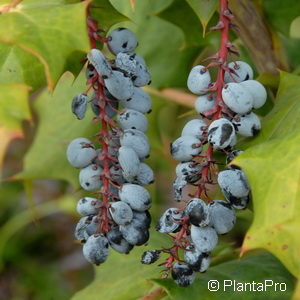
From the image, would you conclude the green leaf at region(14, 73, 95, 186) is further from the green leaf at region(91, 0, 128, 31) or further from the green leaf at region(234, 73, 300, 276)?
the green leaf at region(234, 73, 300, 276)

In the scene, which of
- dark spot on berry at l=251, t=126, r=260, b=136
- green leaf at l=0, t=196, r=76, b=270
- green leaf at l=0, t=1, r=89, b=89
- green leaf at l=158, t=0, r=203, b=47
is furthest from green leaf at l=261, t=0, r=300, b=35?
green leaf at l=0, t=196, r=76, b=270

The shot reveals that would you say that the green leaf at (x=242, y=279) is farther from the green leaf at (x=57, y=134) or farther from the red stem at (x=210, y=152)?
the green leaf at (x=57, y=134)

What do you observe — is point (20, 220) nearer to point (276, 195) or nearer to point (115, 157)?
point (115, 157)

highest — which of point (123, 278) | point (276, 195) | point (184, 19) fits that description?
point (276, 195)

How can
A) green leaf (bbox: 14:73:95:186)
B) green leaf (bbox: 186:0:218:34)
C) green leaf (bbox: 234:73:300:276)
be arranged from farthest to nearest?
green leaf (bbox: 14:73:95:186), green leaf (bbox: 186:0:218:34), green leaf (bbox: 234:73:300:276)

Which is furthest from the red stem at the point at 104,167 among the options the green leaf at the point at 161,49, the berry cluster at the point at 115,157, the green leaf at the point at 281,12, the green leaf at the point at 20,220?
the green leaf at the point at 20,220

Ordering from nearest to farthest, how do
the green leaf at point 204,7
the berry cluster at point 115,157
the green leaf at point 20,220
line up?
1. the berry cluster at point 115,157
2. the green leaf at point 204,7
3. the green leaf at point 20,220

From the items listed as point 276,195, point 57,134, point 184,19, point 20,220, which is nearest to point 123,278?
point 57,134
